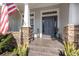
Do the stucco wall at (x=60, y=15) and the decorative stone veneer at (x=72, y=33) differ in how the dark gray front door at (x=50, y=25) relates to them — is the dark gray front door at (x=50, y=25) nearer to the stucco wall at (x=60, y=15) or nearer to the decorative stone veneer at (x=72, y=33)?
the stucco wall at (x=60, y=15)

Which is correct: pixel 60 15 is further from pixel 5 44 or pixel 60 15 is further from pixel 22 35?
pixel 5 44

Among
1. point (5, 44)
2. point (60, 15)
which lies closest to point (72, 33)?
point (5, 44)

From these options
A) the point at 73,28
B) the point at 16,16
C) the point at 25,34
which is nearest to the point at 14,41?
the point at 25,34

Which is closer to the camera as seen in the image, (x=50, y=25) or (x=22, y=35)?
(x=22, y=35)

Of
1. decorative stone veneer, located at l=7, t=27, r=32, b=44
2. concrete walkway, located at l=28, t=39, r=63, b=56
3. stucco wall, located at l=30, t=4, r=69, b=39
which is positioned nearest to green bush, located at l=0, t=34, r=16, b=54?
decorative stone veneer, located at l=7, t=27, r=32, b=44

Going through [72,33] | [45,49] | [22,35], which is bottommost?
[45,49]

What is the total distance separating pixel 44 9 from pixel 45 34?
1700 mm

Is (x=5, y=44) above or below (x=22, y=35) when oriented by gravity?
below

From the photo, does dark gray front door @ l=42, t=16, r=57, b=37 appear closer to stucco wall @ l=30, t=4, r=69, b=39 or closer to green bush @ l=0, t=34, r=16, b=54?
stucco wall @ l=30, t=4, r=69, b=39

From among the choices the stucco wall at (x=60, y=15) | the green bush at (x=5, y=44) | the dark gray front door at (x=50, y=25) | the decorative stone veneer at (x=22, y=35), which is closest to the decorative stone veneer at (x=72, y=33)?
the decorative stone veneer at (x=22, y=35)

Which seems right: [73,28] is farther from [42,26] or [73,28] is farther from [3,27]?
[42,26]

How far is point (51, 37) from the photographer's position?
34.2 ft

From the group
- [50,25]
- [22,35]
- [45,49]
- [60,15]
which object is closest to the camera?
[45,49]

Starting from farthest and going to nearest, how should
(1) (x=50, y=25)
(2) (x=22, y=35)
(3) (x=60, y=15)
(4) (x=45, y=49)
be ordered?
(1) (x=50, y=25) → (3) (x=60, y=15) → (2) (x=22, y=35) → (4) (x=45, y=49)
